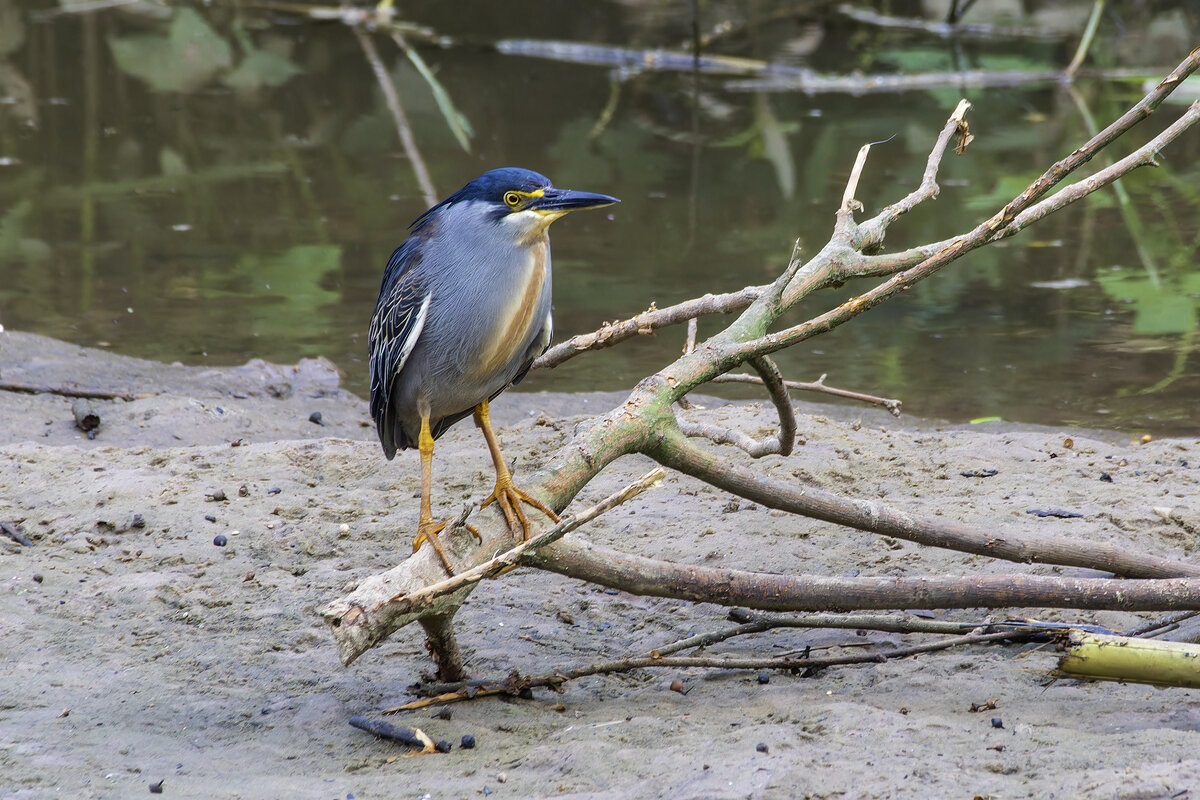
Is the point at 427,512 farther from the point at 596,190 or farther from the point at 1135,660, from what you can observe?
the point at 596,190

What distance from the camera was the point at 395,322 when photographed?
3068mm

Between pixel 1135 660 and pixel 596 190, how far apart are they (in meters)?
6.70

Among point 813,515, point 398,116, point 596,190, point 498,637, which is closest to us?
point 813,515

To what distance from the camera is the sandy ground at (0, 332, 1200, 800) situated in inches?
90.0

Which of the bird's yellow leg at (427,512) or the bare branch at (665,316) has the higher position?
the bare branch at (665,316)

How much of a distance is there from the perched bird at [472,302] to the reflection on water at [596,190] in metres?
2.63

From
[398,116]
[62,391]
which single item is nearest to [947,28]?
[398,116]

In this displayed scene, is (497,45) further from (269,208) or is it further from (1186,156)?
(1186,156)

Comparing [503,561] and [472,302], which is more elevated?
[472,302]

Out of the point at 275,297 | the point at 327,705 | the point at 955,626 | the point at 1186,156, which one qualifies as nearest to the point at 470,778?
the point at 327,705

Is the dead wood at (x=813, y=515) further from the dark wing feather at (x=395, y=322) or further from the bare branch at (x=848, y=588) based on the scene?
the dark wing feather at (x=395, y=322)

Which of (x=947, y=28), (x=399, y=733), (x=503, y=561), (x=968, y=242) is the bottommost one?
(x=399, y=733)

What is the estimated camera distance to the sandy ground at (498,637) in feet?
7.50

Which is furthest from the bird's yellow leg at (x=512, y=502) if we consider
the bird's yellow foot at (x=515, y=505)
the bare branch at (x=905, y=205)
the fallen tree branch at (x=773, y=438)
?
the bare branch at (x=905, y=205)
